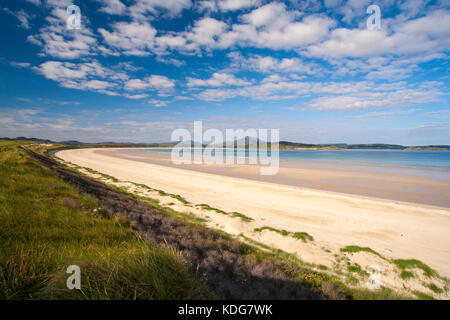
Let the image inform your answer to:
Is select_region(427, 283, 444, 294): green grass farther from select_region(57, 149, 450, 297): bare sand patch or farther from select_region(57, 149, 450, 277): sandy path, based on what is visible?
select_region(57, 149, 450, 277): sandy path

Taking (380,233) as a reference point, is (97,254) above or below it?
above

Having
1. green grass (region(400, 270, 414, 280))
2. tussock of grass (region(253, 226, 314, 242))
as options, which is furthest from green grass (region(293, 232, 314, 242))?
green grass (region(400, 270, 414, 280))

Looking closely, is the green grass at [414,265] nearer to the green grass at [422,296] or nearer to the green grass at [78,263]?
the green grass at [422,296]

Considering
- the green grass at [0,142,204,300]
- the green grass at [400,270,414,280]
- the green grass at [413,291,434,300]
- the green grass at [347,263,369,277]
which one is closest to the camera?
the green grass at [0,142,204,300]

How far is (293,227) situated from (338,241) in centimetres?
195

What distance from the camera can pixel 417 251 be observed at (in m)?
7.67

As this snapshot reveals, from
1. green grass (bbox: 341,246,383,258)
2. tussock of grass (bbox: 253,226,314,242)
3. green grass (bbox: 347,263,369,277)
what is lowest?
green grass (bbox: 347,263,369,277)

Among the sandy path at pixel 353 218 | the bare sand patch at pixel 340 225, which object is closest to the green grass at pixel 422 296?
the bare sand patch at pixel 340 225

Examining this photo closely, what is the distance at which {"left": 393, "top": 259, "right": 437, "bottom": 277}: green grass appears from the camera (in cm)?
623

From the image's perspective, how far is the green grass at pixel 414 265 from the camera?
623 cm

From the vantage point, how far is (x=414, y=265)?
654cm
